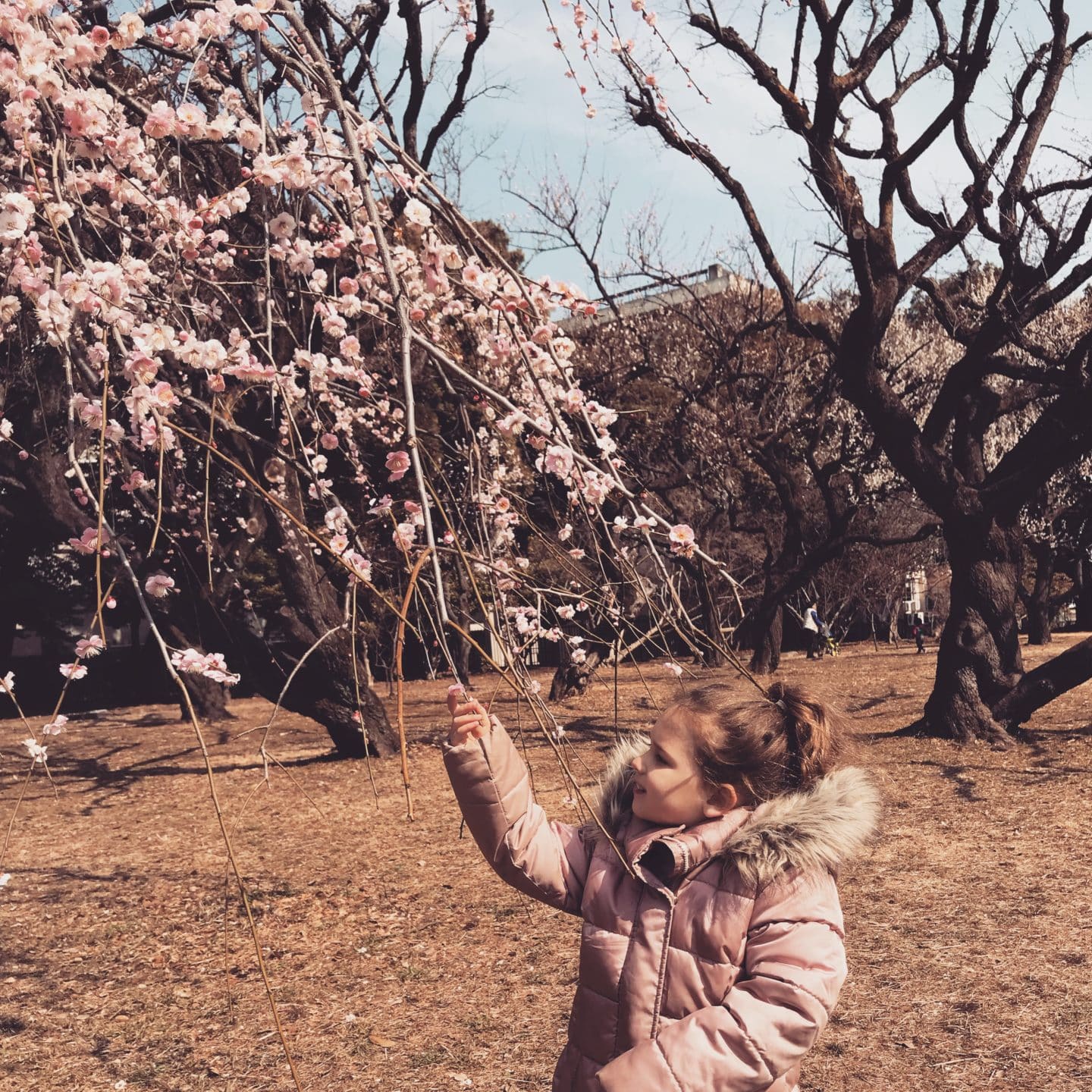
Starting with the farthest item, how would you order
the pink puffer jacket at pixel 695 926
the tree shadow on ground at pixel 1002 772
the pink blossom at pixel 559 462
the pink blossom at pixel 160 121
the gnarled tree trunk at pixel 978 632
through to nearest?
the gnarled tree trunk at pixel 978 632 < the tree shadow on ground at pixel 1002 772 < the pink blossom at pixel 160 121 < the pink blossom at pixel 559 462 < the pink puffer jacket at pixel 695 926

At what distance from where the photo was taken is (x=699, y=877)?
1.59 metres

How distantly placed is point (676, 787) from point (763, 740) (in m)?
0.15

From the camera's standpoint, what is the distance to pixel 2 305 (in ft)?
9.00

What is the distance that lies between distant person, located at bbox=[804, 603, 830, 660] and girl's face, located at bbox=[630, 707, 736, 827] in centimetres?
1489

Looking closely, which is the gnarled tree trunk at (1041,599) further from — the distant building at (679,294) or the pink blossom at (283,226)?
the pink blossom at (283,226)

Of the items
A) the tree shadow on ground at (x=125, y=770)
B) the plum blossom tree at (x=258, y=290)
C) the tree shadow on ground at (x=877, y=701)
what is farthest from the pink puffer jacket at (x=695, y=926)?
the tree shadow on ground at (x=877, y=701)

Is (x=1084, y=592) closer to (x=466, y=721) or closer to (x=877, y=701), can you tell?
(x=877, y=701)

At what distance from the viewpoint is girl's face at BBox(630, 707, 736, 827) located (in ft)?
5.34

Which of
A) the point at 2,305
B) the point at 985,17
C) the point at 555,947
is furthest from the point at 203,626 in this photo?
the point at 985,17

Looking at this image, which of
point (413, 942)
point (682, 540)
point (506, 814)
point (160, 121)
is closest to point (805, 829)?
point (506, 814)

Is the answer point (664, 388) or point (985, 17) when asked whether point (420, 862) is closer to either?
point (985, 17)

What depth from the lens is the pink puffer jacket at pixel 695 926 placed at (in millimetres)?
1390

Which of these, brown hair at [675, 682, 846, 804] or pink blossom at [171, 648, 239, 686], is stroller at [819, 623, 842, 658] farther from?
brown hair at [675, 682, 846, 804]

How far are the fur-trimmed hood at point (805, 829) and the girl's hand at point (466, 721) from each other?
284 mm
